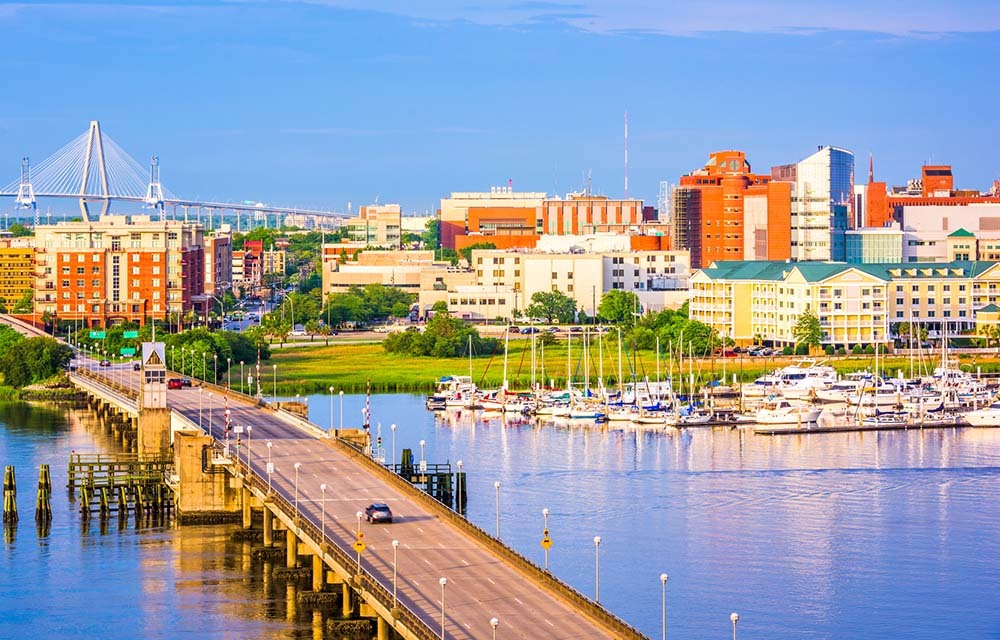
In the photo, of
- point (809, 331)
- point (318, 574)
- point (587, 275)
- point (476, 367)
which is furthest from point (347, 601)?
point (587, 275)

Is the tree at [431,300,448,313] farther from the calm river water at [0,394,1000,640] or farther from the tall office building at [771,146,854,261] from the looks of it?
the calm river water at [0,394,1000,640]

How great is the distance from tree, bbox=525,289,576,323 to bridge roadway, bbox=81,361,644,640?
57.9m

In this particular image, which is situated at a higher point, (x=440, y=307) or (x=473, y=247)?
(x=473, y=247)

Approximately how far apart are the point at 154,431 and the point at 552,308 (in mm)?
56841

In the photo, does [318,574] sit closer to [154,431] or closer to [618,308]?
[154,431]

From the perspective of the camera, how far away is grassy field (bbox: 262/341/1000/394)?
264 ft

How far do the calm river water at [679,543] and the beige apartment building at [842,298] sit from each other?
2843cm

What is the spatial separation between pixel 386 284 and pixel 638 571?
A: 97298 millimetres

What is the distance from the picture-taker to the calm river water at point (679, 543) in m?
36.5

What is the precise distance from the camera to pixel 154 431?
5359 cm

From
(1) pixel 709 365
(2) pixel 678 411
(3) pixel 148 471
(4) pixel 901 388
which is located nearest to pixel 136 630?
(3) pixel 148 471

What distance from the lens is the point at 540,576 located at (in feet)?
109

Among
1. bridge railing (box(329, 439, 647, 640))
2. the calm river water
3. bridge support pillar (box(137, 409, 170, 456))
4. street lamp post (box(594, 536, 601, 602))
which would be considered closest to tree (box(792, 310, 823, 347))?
the calm river water

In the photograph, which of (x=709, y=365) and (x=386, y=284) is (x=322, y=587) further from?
(x=386, y=284)
